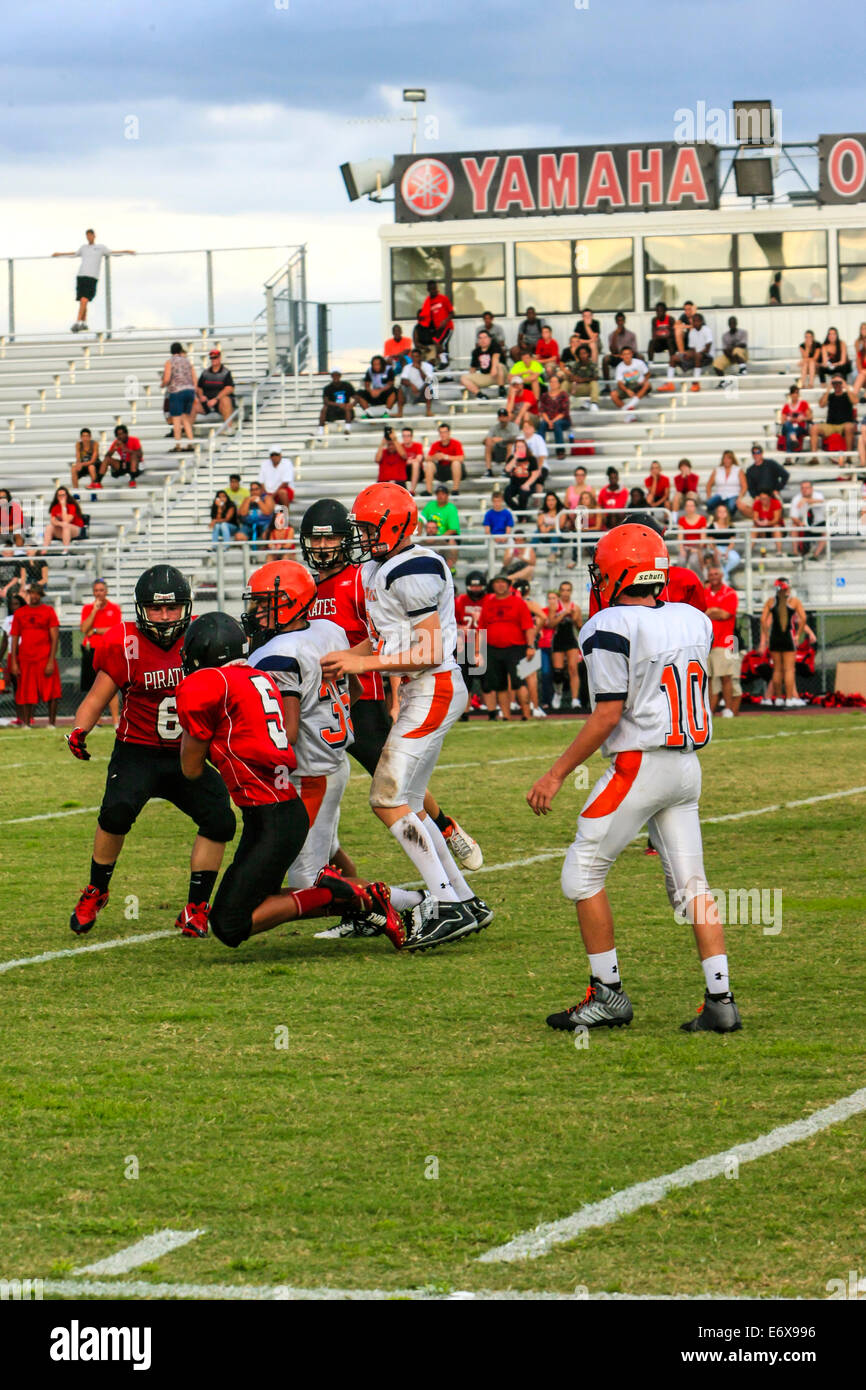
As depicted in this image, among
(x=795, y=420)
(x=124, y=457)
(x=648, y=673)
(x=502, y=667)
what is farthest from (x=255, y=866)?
(x=124, y=457)

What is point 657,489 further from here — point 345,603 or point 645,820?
point 645,820

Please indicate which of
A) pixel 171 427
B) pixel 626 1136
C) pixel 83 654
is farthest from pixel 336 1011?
pixel 171 427

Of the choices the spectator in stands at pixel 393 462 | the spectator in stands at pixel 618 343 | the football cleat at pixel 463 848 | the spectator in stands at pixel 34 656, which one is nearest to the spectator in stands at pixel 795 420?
the spectator in stands at pixel 618 343

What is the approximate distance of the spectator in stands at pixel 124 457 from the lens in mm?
28156

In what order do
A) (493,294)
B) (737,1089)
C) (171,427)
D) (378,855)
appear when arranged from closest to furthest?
(737,1089) < (378,855) < (171,427) < (493,294)

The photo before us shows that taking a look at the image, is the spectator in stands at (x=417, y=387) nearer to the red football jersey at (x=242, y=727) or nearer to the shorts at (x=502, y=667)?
the shorts at (x=502, y=667)

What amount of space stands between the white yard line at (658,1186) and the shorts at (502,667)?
15643mm

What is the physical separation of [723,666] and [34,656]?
7.82m

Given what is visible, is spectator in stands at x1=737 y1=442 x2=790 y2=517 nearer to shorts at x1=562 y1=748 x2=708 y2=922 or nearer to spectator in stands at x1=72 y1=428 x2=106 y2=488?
spectator in stands at x1=72 y1=428 x2=106 y2=488

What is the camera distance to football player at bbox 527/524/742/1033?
5922 millimetres

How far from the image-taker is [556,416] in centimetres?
2770
